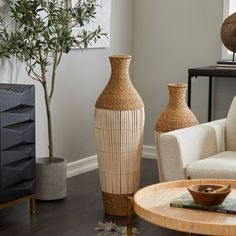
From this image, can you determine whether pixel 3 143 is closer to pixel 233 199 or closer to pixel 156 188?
pixel 156 188

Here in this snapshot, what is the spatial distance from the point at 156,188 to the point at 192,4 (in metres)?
2.85

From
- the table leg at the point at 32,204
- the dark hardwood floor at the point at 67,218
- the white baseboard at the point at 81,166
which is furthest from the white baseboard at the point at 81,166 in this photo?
the table leg at the point at 32,204

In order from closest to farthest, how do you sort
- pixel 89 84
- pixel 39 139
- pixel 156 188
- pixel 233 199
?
pixel 233 199 < pixel 156 188 < pixel 39 139 < pixel 89 84

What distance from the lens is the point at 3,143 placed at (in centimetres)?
330

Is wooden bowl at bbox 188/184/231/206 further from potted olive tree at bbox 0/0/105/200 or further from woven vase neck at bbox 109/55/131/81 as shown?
potted olive tree at bbox 0/0/105/200

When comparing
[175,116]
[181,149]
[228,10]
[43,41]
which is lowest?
[181,149]

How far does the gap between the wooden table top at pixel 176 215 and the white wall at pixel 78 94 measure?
5.84 ft

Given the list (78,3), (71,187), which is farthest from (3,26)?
(71,187)

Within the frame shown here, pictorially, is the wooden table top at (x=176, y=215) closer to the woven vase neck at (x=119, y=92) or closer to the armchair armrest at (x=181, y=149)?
the armchair armrest at (x=181, y=149)

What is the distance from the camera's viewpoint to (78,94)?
4656 mm

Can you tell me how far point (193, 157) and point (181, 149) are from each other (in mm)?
172

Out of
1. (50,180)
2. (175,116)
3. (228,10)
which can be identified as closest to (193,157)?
(175,116)

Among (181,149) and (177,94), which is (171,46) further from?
(181,149)

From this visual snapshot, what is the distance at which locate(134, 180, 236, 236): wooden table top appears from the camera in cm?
207
